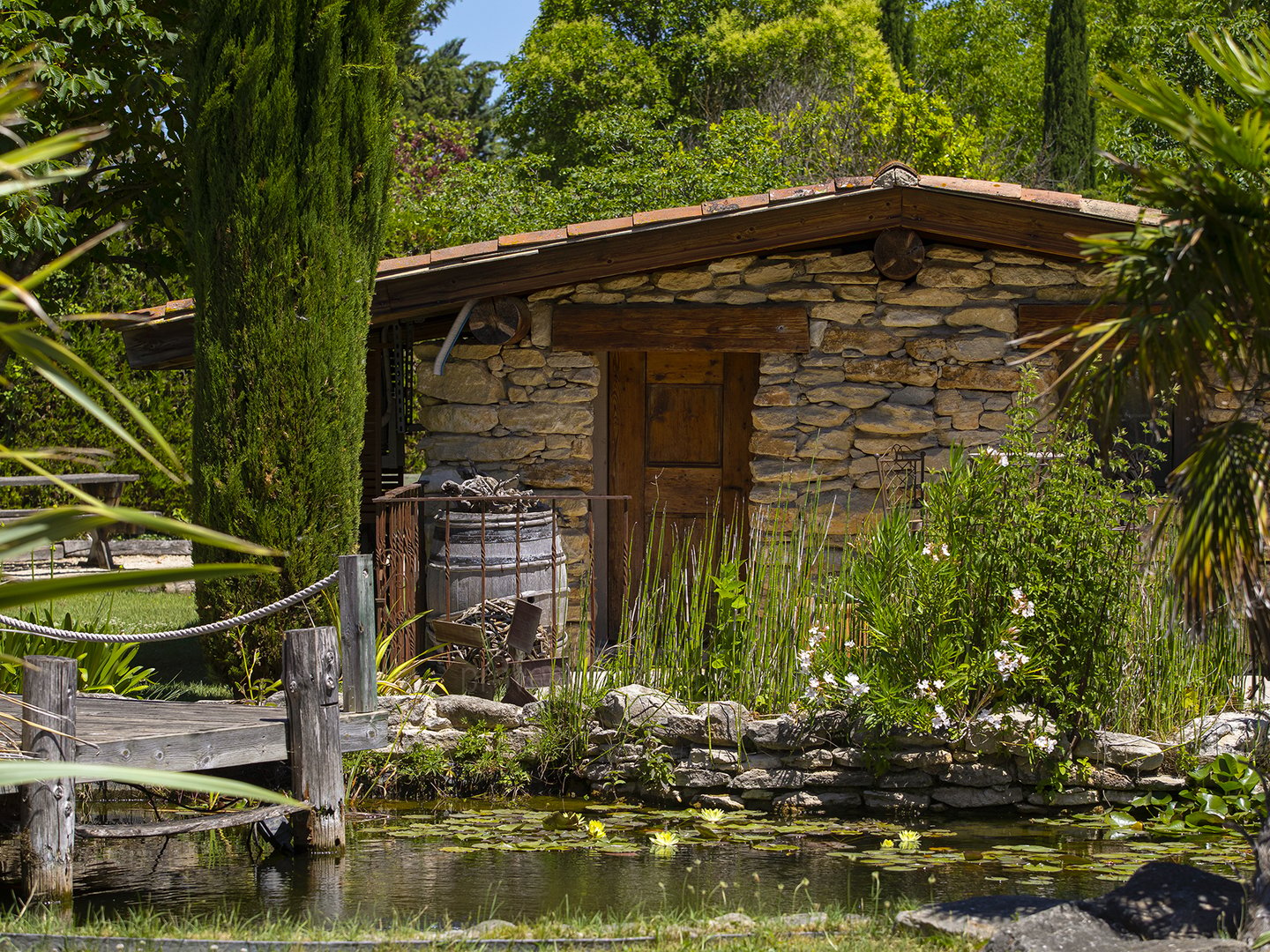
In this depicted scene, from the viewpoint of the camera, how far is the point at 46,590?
172 cm

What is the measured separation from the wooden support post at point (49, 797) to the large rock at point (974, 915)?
9.21ft

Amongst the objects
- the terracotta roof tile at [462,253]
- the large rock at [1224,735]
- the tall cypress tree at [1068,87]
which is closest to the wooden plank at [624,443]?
the terracotta roof tile at [462,253]

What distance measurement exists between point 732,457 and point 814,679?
10.3ft

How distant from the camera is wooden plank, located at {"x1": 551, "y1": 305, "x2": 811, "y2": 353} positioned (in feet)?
25.0

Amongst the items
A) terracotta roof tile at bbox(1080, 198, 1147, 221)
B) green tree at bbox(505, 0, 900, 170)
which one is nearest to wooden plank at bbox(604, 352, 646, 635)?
terracotta roof tile at bbox(1080, 198, 1147, 221)

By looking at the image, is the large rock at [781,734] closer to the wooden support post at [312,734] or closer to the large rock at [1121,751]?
the large rock at [1121,751]

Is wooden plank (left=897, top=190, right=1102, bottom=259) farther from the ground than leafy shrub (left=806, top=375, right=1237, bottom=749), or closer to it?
farther from the ground

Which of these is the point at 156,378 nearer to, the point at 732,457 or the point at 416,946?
the point at 732,457

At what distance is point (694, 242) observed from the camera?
292 inches

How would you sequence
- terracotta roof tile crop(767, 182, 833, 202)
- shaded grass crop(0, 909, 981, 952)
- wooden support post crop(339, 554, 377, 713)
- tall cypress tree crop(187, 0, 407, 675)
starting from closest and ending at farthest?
shaded grass crop(0, 909, 981, 952)
wooden support post crop(339, 554, 377, 713)
tall cypress tree crop(187, 0, 407, 675)
terracotta roof tile crop(767, 182, 833, 202)

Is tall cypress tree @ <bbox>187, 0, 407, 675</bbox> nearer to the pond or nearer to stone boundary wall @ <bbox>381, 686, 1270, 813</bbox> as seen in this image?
stone boundary wall @ <bbox>381, 686, 1270, 813</bbox>

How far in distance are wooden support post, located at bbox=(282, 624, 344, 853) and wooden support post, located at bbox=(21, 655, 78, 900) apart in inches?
32.9

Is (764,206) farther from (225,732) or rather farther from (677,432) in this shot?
(225,732)

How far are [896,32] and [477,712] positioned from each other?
22262 mm
